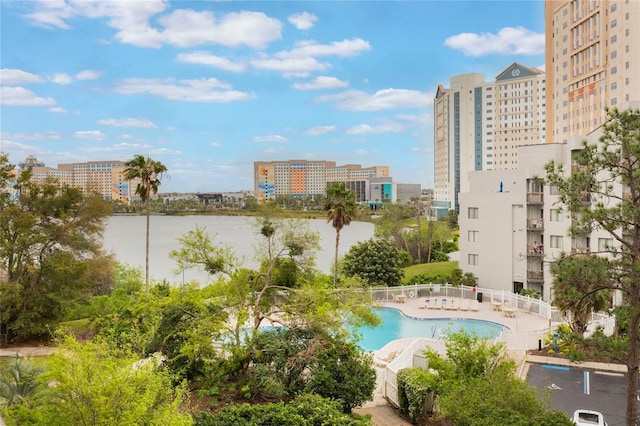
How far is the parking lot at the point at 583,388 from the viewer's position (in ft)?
45.7

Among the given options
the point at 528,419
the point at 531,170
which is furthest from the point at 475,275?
the point at 528,419

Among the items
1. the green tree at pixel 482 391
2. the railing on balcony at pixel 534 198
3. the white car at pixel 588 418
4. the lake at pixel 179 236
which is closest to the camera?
the green tree at pixel 482 391

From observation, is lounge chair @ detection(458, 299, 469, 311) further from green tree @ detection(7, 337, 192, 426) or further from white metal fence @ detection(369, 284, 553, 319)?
green tree @ detection(7, 337, 192, 426)

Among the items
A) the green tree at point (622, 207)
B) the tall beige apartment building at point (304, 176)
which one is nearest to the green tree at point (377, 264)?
the green tree at point (622, 207)

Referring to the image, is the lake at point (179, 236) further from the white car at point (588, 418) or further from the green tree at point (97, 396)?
the white car at point (588, 418)

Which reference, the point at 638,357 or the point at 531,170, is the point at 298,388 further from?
the point at 531,170

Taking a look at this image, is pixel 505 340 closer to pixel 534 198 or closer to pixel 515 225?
pixel 515 225

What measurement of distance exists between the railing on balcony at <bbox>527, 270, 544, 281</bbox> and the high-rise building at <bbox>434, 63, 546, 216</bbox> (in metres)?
84.1

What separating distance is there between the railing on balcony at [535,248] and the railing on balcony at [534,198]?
2.42m

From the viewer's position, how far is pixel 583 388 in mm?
15484

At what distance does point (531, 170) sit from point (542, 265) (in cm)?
559

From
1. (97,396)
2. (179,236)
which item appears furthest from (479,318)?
(179,236)

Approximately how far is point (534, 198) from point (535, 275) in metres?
4.53

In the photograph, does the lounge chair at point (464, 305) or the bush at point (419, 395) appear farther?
the lounge chair at point (464, 305)
